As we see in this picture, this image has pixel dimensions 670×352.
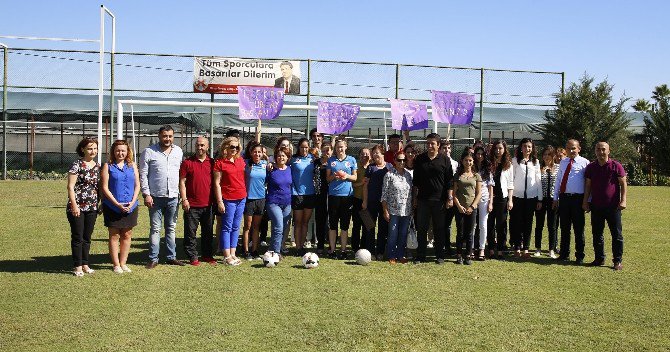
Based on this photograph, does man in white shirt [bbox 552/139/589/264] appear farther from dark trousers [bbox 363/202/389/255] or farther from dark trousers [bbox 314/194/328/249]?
dark trousers [bbox 314/194/328/249]

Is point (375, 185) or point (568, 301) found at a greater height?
point (375, 185)

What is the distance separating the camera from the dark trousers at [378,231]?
29.8 ft

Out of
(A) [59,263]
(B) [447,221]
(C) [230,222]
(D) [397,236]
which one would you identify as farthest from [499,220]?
(A) [59,263]

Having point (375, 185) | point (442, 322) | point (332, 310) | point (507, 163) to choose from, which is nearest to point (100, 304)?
point (332, 310)

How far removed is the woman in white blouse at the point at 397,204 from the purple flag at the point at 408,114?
12.6ft

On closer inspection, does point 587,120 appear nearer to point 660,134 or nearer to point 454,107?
point 660,134

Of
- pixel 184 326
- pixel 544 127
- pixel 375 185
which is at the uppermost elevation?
pixel 544 127

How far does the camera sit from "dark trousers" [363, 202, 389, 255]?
9086 mm

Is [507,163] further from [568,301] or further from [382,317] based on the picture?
[382,317]

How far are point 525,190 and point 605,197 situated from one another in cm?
109

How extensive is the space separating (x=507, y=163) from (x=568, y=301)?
115 inches

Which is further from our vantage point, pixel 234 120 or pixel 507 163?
pixel 234 120

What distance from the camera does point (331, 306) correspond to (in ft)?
20.8

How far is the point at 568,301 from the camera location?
674 centimetres
